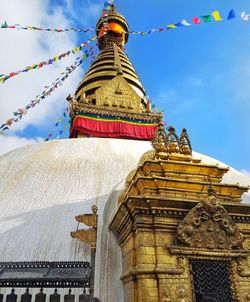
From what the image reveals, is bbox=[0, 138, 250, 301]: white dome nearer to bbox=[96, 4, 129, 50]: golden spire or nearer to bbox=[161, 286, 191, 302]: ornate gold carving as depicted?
bbox=[161, 286, 191, 302]: ornate gold carving

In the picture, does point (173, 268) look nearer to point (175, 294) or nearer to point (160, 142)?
point (175, 294)

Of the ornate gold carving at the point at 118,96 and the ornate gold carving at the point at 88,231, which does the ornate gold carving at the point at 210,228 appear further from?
the ornate gold carving at the point at 118,96

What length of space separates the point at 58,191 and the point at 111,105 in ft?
28.0

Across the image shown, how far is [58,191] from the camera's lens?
23.1 ft

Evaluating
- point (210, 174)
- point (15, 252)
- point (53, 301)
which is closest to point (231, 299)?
point (210, 174)

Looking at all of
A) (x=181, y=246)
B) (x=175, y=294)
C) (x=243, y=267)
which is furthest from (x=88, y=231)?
(x=243, y=267)

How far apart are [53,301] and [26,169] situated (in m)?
4.87

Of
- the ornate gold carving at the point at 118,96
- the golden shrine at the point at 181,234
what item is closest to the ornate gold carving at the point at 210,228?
the golden shrine at the point at 181,234

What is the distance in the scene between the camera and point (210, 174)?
17.7 feet

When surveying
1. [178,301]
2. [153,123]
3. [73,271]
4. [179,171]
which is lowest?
[178,301]

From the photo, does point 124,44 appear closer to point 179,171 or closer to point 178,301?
point 179,171

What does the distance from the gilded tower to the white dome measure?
381cm

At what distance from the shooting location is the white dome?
5352 mm

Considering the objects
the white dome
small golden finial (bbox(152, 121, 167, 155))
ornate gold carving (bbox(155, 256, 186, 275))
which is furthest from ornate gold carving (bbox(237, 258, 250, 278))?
small golden finial (bbox(152, 121, 167, 155))
